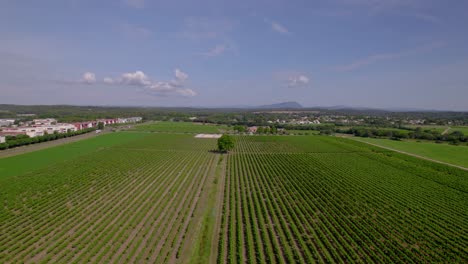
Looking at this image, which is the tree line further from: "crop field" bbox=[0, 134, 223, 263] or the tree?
the tree

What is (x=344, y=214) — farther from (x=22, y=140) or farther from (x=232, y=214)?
(x=22, y=140)

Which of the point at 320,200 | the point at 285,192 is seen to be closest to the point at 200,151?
the point at 285,192

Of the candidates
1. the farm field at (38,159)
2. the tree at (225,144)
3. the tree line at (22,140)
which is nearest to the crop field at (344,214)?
the tree at (225,144)

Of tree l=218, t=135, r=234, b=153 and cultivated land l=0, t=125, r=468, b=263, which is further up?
tree l=218, t=135, r=234, b=153

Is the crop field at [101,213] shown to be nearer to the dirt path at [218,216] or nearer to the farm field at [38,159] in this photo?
the dirt path at [218,216]

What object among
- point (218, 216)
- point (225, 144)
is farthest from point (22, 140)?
point (218, 216)

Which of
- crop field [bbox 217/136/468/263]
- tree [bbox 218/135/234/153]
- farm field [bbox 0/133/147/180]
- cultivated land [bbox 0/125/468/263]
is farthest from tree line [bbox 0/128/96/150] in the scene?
crop field [bbox 217/136/468/263]

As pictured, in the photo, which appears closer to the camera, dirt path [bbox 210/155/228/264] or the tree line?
dirt path [bbox 210/155/228/264]
